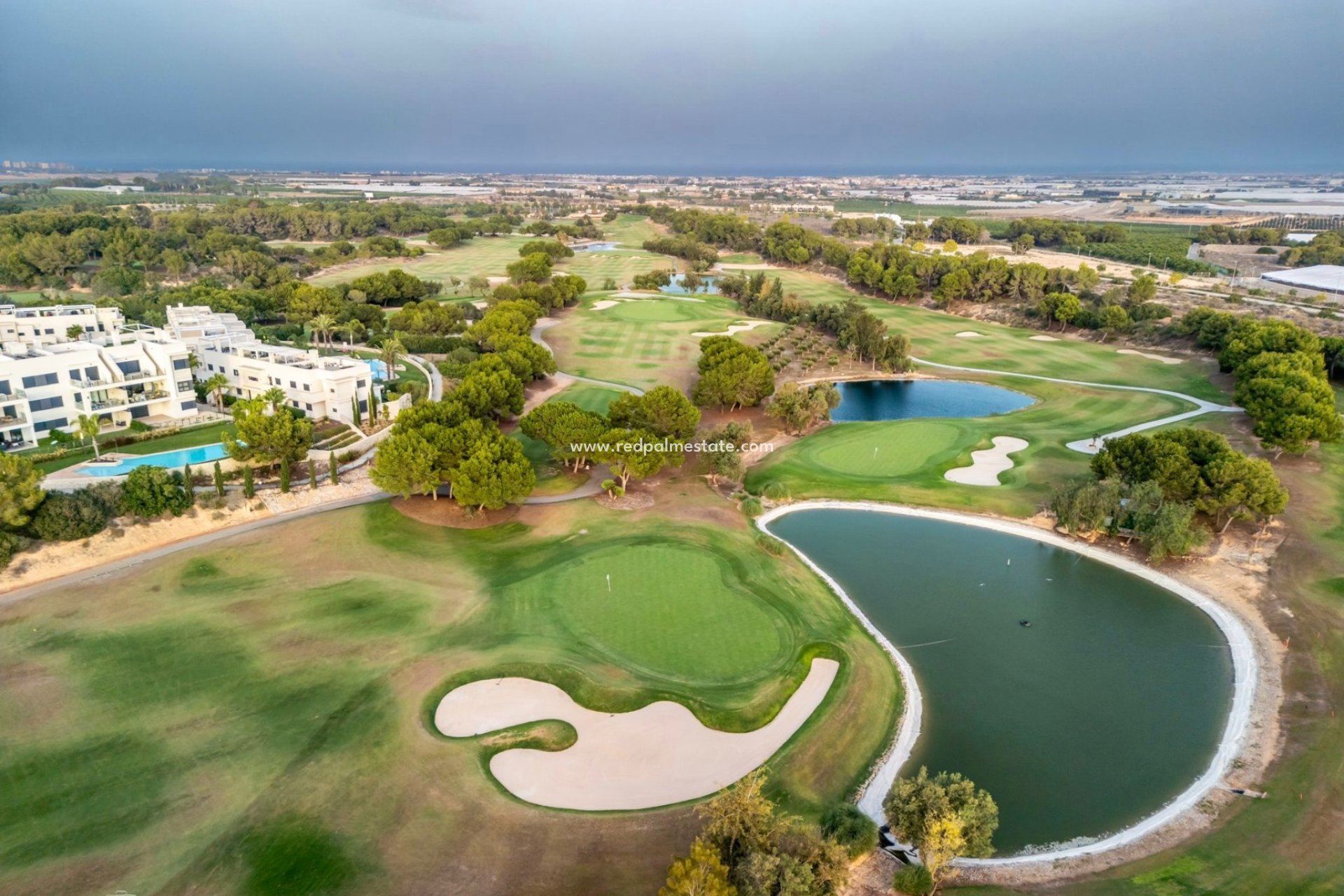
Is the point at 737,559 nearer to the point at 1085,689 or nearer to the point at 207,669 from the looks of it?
the point at 1085,689

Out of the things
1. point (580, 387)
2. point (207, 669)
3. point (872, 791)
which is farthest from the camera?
point (580, 387)

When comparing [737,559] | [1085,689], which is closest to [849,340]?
[737,559]

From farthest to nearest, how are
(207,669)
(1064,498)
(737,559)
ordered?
1. (1064,498)
2. (737,559)
3. (207,669)

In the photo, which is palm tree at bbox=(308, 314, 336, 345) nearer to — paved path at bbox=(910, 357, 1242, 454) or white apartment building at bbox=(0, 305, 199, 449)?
white apartment building at bbox=(0, 305, 199, 449)

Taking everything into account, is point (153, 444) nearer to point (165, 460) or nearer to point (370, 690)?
point (165, 460)

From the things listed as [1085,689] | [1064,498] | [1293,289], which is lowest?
[1085,689]

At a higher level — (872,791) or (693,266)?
(693,266)

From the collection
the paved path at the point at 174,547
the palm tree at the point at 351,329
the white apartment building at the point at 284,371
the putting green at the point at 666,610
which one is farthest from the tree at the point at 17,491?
the palm tree at the point at 351,329
